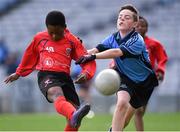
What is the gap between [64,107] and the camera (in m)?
8.36

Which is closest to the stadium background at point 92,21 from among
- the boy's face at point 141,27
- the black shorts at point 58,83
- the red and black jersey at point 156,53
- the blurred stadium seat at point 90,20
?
the blurred stadium seat at point 90,20

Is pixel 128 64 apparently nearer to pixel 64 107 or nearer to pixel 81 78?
pixel 81 78

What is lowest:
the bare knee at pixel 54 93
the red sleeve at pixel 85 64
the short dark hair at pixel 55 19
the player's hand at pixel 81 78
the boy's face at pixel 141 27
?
the bare knee at pixel 54 93

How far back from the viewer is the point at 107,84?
862 centimetres

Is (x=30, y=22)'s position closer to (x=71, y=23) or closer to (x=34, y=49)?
(x=71, y=23)

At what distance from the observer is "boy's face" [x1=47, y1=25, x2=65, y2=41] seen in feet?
28.8

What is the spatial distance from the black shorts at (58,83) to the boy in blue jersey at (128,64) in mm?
466

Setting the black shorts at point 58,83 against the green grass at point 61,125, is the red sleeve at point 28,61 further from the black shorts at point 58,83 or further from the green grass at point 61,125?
the green grass at point 61,125

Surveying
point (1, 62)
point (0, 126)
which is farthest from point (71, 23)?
point (0, 126)

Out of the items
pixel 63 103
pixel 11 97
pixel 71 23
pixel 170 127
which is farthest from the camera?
pixel 71 23

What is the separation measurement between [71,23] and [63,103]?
51.8 ft

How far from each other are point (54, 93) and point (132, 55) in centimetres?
125

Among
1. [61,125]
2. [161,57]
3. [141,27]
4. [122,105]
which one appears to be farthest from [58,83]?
[61,125]

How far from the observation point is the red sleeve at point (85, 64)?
345 inches
